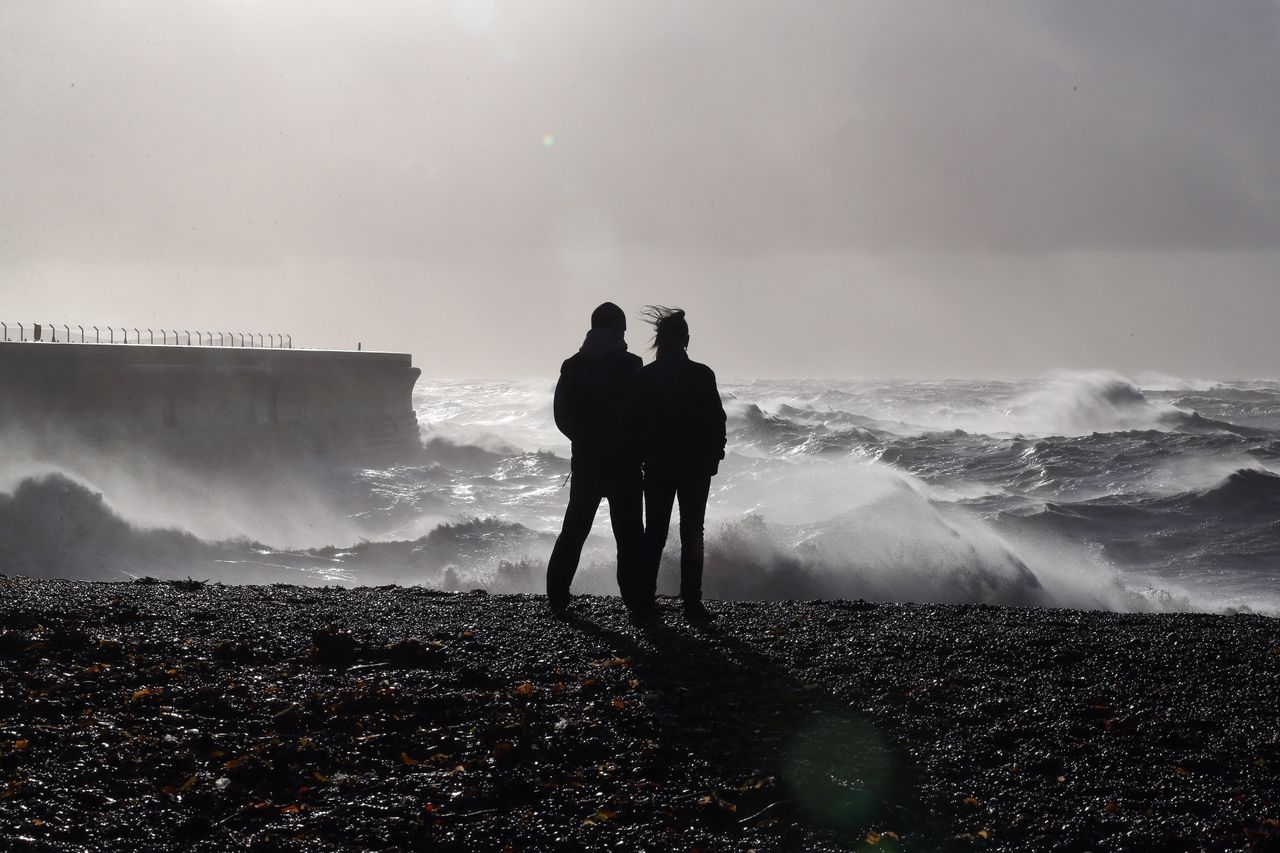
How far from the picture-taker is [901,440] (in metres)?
37.6

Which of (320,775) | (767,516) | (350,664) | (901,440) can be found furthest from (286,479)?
(320,775)

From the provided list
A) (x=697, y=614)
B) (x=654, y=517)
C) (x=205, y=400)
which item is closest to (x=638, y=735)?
(x=697, y=614)

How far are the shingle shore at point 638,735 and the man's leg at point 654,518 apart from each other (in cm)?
39

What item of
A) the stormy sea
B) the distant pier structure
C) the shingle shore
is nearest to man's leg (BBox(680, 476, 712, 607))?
the shingle shore

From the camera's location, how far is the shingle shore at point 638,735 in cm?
340

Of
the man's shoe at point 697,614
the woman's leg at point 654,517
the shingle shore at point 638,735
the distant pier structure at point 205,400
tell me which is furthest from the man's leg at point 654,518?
the distant pier structure at point 205,400

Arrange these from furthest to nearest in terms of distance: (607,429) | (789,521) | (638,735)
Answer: (789,521) < (607,429) < (638,735)

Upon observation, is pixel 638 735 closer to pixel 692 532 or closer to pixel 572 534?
pixel 692 532

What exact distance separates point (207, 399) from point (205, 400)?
0.24 ft

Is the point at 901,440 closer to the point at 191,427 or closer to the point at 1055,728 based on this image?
the point at 191,427

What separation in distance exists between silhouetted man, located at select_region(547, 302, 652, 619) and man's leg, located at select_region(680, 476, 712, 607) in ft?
0.94

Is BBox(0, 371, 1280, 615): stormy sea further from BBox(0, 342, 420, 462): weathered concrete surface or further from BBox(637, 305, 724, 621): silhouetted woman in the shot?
BBox(637, 305, 724, 621): silhouetted woman

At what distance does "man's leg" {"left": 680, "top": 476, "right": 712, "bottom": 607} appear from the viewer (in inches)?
252

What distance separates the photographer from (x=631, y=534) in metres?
6.64
